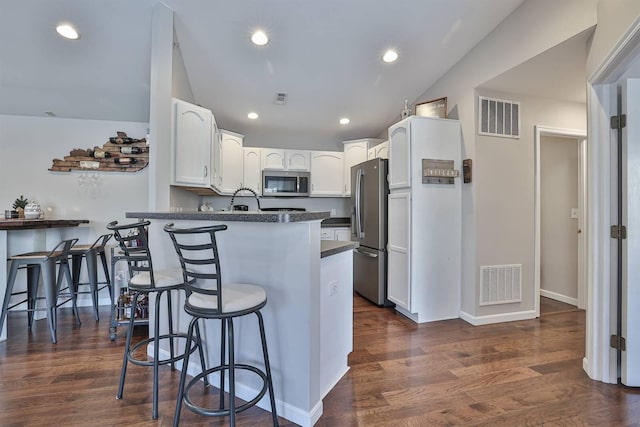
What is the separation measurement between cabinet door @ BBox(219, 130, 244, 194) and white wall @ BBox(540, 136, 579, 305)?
13.7ft

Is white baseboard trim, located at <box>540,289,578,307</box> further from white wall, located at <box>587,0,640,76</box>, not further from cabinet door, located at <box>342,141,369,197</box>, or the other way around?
cabinet door, located at <box>342,141,369,197</box>

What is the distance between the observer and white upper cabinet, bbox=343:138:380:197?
190 inches

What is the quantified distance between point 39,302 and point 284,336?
3.40m

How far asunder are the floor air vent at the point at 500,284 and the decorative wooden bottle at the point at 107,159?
4171 millimetres

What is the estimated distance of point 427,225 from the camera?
3.09 m

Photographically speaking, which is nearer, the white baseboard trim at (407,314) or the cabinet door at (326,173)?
the white baseboard trim at (407,314)

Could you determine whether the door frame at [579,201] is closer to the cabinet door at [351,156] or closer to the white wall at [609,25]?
the white wall at [609,25]

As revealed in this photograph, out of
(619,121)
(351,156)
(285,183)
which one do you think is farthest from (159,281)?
(351,156)

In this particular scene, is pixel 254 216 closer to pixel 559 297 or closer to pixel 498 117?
pixel 498 117

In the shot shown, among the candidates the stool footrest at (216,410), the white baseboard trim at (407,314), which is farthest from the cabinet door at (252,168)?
the stool footrest at (216,410)

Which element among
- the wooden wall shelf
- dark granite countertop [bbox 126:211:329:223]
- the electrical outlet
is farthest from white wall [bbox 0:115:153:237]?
the electrical outlet

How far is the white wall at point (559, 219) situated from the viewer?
3.66 meters

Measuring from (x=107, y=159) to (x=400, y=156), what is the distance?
3530mm

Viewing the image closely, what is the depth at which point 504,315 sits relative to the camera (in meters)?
3.06
